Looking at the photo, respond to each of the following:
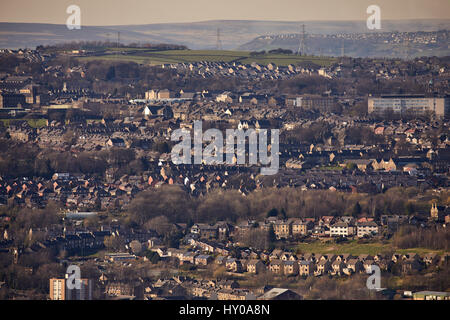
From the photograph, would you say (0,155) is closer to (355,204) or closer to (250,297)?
(355,204)

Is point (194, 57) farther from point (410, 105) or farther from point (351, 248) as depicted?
point (351, 248)

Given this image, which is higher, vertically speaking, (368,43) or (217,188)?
(368,43)

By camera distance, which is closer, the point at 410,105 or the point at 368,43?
the point at 410,105

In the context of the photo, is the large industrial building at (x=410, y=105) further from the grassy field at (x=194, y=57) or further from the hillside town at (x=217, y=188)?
the grassy field at (x=194, y=57)

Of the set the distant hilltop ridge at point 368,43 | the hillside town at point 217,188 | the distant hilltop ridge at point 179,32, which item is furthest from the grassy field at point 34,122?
the distant hilltop ridge at point 368,43

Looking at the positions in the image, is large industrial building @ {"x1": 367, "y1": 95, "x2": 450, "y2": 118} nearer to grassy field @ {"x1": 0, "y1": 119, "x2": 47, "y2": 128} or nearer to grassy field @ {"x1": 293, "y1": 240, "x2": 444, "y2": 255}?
grassy field @ {"x1": 0, "y1": 119, "x2": 47, "y2": 128}

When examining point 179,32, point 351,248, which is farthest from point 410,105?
point 179,32
